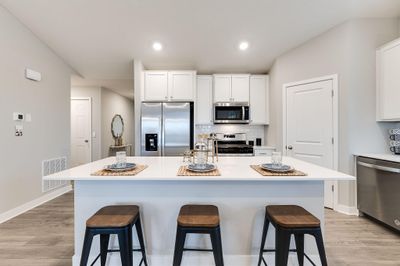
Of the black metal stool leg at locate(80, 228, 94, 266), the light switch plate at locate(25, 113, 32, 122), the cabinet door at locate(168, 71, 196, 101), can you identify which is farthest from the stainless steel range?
the light switch plate at locate(25, 113, 32, 122)

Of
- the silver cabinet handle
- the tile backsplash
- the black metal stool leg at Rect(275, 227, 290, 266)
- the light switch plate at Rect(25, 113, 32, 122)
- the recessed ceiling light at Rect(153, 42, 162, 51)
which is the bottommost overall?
the black metal stool leg at Rect(275, 227, 290, 266)

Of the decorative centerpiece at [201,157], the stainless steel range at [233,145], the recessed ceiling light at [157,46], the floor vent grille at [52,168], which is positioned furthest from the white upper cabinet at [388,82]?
the floor vent grille at [52,168]

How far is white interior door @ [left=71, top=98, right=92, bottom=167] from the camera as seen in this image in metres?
5.87

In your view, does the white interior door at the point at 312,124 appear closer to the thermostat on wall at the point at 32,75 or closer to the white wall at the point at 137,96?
the white wall at the point at 137,96

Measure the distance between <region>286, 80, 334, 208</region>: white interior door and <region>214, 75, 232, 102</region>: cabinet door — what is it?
112cm

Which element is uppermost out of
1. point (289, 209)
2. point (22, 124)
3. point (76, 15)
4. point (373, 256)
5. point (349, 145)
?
point (76, 15)

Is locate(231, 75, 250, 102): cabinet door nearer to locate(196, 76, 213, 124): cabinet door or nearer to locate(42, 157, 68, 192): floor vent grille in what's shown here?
locate(196, 76, 213, 124): cabinet door

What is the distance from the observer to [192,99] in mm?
4195

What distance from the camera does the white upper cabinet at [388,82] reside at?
279 cm

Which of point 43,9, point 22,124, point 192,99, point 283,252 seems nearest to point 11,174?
point 22,124

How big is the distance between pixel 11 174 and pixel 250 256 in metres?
3.27

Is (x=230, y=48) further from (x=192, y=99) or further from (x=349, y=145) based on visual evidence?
(x=349, y=145)

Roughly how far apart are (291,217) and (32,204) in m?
3.72

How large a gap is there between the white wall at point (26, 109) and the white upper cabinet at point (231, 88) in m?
2.93
